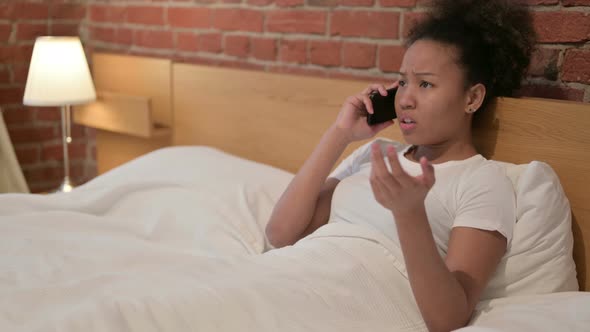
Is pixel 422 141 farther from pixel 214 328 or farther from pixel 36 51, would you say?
pixel 36 51

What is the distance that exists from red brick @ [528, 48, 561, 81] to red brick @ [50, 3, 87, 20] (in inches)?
86.5

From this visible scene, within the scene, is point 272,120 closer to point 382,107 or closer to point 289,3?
point 289,3

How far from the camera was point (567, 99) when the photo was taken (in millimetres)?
1520

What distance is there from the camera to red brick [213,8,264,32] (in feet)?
7.54

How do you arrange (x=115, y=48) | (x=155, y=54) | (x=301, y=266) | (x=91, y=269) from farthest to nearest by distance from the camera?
1. (x=115, y=48)
2. (x=155, y=54)
3. (x=91, y=269)
4. (x=301, y=266)

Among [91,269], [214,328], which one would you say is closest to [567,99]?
[214,328]

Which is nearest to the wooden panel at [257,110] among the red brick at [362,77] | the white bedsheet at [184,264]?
the red brick at [362,77]

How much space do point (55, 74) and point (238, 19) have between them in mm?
734

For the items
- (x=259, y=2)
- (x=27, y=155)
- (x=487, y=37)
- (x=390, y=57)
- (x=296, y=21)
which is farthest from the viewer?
(x=27, y=155)

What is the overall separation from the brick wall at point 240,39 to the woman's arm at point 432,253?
0.56m

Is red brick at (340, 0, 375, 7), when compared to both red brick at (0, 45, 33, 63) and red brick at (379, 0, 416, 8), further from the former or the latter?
red brick at (0, 45, 33, 63)

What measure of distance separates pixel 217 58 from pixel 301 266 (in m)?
1.41

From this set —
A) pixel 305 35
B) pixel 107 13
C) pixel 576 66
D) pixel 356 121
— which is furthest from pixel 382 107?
pixel 107 13

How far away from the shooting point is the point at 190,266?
52.4 inches
